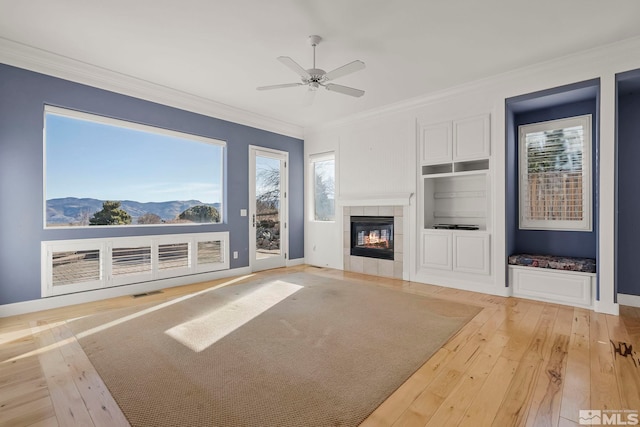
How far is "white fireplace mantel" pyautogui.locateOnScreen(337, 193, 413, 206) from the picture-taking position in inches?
201

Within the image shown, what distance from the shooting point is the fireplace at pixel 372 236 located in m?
5.38

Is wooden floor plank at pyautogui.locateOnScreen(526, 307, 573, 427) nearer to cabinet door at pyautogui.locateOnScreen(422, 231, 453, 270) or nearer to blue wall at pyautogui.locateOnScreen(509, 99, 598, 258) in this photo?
blue wall at pyautogui.locateOnScreen(509, 99, 598, 258)

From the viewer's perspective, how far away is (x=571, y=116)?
4.11m

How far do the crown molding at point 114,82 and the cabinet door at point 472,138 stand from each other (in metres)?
3.35

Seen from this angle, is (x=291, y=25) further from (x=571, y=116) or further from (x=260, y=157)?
(x=571, y=116)

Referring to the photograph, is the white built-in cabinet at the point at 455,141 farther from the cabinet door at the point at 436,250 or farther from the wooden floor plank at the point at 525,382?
the wooden floor plank at the point at 525,382

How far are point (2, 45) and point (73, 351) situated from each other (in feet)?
10.7

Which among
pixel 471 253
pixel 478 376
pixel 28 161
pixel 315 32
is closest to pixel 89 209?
pixel 28 161

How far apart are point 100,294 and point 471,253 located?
5014mm

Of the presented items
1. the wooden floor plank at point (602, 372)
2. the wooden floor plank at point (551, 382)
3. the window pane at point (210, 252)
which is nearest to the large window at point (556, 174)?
the wooden floor plank at point (602, 372)

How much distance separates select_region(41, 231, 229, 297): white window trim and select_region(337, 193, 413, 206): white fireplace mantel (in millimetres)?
2253

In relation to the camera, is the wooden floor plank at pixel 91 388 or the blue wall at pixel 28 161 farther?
the blue wall at pixel 28 161

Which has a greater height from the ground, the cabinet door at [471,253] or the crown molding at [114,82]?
the crown molding at [114,82]

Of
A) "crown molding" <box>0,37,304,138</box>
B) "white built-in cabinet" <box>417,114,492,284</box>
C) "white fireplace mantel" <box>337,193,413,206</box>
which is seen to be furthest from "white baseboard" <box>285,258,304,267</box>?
"crown molding" <box>0,37,304,138</box>
